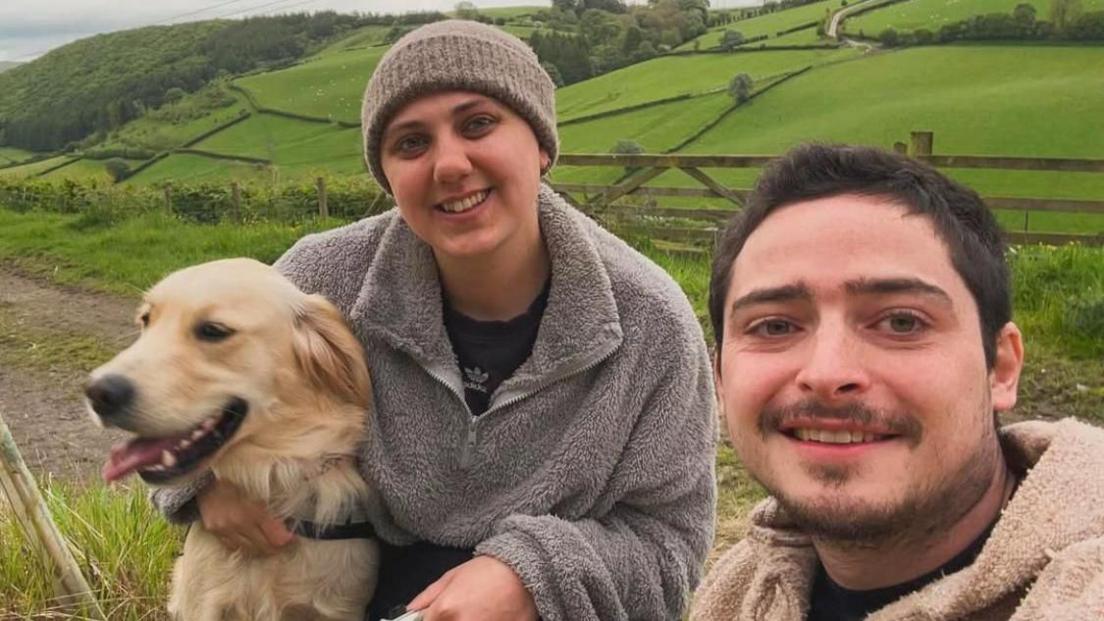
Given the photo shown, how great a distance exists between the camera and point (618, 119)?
3950cm

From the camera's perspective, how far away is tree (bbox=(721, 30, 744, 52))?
156 ft

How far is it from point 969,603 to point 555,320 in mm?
1313

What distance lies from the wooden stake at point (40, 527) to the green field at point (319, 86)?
4616 centimetres

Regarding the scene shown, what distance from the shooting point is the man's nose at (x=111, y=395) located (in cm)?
220

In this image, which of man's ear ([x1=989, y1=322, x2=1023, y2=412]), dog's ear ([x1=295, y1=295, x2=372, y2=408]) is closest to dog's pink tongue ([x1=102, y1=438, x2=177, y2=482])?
dog's ear ([x1=295, y1=295, x2=372, y2=408])

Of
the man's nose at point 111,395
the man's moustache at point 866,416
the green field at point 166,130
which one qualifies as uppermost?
the man's moustache at point 866,416

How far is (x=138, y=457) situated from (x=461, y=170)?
1061mm

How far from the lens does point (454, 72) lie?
2.20m

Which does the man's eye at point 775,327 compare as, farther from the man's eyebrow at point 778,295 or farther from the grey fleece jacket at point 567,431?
the grey fleece jacket at point 567,431

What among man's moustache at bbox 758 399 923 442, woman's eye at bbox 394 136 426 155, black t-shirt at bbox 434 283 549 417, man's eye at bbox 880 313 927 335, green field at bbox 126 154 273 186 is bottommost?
green field at bbox 126 154 273 186

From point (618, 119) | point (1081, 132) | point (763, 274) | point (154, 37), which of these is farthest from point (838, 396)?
point (154, 37)

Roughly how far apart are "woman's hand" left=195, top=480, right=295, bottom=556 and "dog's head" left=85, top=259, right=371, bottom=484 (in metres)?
0.14

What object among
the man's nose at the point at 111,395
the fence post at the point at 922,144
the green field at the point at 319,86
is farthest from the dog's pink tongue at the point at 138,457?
the green field at the point at 319,86

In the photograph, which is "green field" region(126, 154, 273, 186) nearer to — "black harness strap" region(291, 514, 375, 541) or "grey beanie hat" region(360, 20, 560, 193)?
"black harness strap" region(291, 514, 375, 541)
